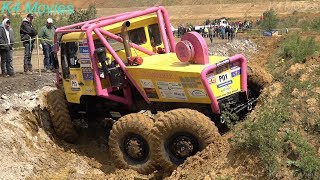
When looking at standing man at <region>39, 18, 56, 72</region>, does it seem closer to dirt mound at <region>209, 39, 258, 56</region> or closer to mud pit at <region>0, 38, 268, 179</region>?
mud pit at <region>0, 38, 268, 179</region>

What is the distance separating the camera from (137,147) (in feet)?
29.0

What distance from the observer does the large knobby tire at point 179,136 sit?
317 inches

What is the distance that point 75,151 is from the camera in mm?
10375

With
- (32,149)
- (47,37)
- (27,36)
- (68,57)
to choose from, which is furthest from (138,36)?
(27,36)

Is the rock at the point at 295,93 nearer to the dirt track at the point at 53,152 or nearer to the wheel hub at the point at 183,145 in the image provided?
the dirt track at the point at 53,152

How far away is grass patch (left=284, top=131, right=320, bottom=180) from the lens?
6.05m

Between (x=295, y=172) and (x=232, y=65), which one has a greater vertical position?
(x=232, y=65)

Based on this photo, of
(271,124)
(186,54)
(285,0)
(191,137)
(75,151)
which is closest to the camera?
(271,124)

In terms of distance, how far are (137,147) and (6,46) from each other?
5.93m

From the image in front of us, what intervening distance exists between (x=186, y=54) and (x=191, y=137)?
1.53m

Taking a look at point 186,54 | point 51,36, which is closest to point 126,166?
point 186,54

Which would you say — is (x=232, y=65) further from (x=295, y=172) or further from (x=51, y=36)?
(x=51, y=36)

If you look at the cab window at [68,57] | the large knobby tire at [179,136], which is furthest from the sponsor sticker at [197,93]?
the cab window at [68,57]

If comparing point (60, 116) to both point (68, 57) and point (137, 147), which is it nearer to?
point (68, 57)
